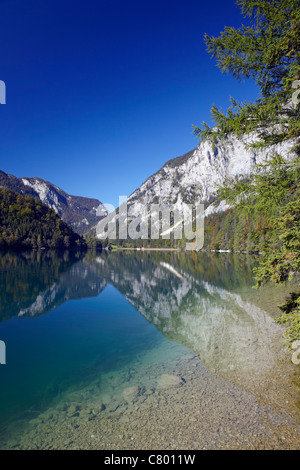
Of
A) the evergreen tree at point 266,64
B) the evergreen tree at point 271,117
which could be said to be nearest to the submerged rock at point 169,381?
the evergreen tree at point 271,117

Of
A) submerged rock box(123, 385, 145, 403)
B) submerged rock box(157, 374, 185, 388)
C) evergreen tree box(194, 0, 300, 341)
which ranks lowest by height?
submerged rock box(123, 385, 145, 403)

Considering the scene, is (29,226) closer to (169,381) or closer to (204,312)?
(204,312)

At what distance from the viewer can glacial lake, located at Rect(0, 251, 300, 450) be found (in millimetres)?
6547

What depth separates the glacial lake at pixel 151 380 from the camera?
655cm

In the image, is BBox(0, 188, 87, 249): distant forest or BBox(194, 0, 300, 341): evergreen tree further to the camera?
BBox(0, 188, 87, 249): distant forest

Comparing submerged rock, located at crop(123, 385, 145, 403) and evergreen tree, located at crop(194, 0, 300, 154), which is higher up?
evergreen tree, located at crop(194, 0, 300, 154)

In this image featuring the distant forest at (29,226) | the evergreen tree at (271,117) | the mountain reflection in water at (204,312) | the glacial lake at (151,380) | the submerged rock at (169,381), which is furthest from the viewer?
the distant forest at (29,226)

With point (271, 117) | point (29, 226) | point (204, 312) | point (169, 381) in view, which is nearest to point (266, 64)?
point (271, 117)

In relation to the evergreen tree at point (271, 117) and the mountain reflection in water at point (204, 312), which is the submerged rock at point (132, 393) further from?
the evergreen tree at point (271, 117)

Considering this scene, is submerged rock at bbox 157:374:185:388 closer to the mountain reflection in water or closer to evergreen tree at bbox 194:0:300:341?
the mountain reflection in water

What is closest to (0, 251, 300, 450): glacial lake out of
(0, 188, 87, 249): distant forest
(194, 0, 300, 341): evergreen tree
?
(194, 0, 300, 341): evergreen tree
